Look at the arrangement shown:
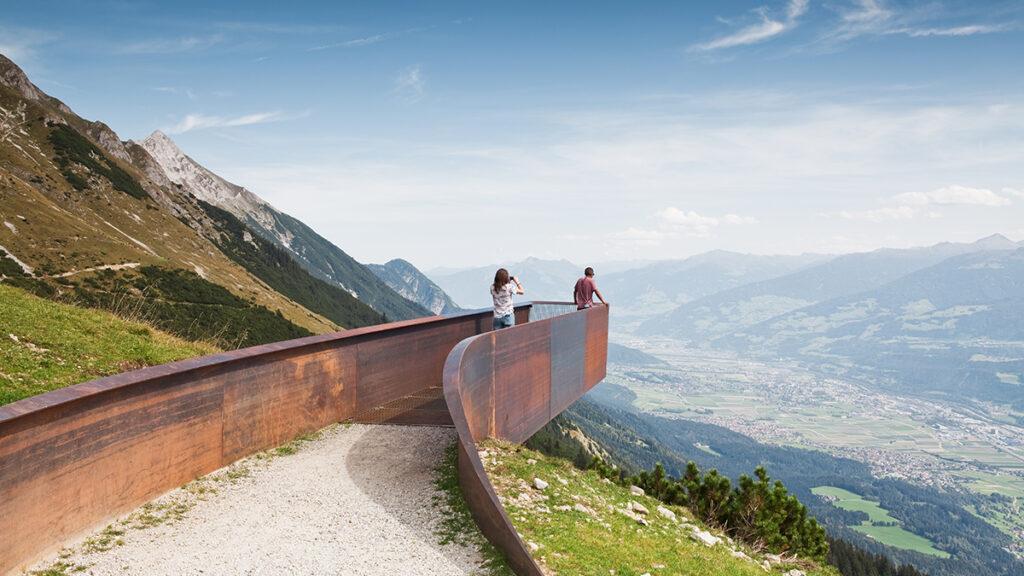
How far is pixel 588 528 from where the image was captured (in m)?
8.59

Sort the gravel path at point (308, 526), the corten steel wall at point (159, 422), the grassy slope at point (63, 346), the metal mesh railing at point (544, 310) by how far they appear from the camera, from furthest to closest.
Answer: the metal mesh railing at point (544, 310), the grassy slope at point (63, 346), the gravel path at point (308, 526), the corten steel wall at point (159, 422)

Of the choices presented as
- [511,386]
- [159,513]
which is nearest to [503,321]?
[511,386]

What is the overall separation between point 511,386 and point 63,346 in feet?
27.4

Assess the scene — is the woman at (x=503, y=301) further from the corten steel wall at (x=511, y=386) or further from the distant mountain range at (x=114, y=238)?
the distant mountain range at (x=114, y=238)

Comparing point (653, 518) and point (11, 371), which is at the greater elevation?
point (11, 371)

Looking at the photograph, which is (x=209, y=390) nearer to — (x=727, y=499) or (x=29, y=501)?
(x=29, y=501)

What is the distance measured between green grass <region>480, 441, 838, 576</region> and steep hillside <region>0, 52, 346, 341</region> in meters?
46.9

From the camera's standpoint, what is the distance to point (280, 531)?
754 centimetres

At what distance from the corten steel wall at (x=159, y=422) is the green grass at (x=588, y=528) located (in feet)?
9.08

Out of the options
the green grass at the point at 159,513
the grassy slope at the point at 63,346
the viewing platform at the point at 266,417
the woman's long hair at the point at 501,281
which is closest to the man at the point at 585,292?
the viewing platform at the point at 266,417

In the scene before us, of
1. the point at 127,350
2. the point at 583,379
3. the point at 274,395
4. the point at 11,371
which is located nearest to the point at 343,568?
the point at 274,395

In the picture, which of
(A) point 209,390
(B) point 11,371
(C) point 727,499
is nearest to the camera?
(A) point 209,390

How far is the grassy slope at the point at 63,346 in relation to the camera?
11.6 m

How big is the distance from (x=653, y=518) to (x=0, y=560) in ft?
25.9
